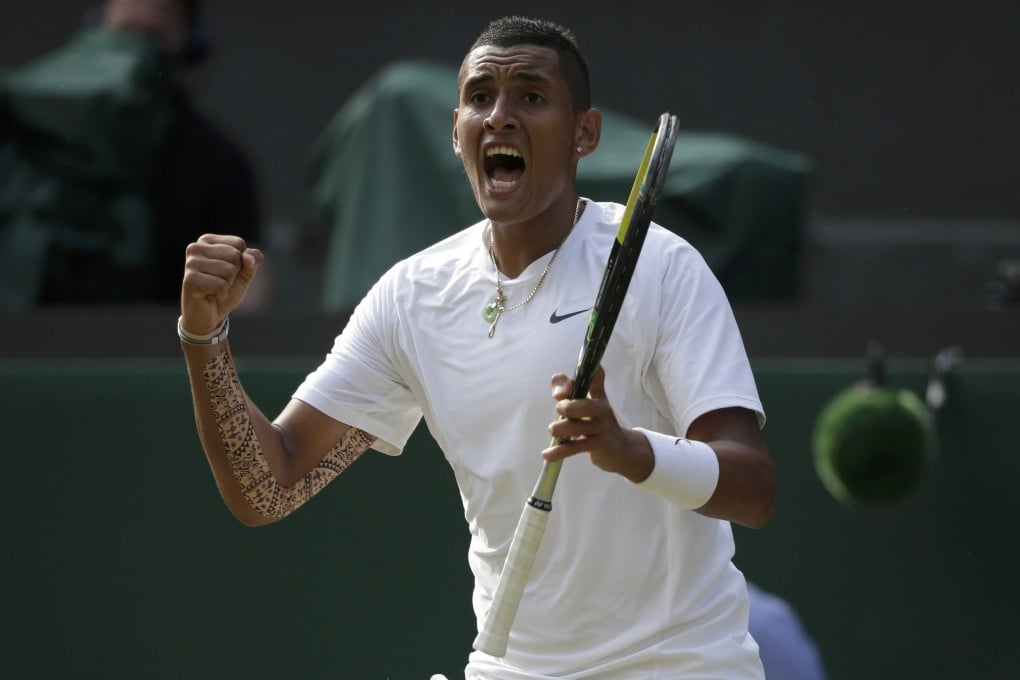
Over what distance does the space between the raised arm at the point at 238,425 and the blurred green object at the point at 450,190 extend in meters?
2.09

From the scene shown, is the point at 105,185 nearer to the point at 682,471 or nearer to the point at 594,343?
the point at 594,343

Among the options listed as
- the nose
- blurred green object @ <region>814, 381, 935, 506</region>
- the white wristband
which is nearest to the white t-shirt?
the white wristband

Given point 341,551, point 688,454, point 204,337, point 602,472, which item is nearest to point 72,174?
point 341,551

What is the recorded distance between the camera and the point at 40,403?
512 centimetres

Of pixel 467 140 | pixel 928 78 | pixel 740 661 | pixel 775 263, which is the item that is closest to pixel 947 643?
pixel 775 263

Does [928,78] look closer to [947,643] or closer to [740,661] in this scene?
[947,643]

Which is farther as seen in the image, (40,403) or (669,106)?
(669,106)

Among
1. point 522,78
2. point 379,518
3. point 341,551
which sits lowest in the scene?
point 341,551

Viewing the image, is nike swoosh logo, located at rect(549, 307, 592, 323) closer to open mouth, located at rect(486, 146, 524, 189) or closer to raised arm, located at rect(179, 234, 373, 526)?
open mouth, located at rect(486, 146, 524, 189)

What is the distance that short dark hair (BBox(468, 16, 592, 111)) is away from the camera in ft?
10.7

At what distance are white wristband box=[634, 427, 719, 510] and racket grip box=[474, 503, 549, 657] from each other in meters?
0.21

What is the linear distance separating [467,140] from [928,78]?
4.68m

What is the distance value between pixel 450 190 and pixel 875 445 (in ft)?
5.76

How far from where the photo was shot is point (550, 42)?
129 inches
